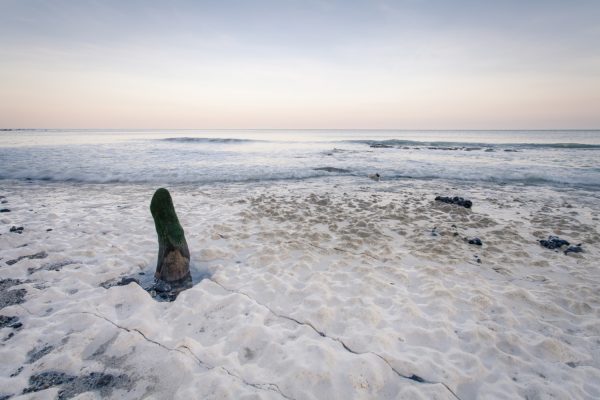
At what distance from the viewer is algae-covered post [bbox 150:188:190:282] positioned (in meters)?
4.84

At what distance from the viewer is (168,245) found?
16.1ft

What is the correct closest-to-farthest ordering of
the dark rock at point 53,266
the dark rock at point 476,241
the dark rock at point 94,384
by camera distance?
the dark rock at point 94,384, the dark rock at point 53,266, the dark rock at point 476,241

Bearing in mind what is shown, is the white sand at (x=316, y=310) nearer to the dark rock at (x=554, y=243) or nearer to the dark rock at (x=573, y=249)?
the dark rock at (x=573, y=249)

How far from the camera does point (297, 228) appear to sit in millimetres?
7434

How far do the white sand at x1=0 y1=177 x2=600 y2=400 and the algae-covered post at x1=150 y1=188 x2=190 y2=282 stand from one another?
0.47 m

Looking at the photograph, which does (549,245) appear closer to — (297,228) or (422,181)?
(297,228)

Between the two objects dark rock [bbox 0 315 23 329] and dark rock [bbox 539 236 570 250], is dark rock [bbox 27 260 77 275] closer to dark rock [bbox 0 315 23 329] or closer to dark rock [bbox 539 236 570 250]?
dark rock [bbox 0 315 23 329]

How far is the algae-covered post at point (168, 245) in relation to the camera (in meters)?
4.84

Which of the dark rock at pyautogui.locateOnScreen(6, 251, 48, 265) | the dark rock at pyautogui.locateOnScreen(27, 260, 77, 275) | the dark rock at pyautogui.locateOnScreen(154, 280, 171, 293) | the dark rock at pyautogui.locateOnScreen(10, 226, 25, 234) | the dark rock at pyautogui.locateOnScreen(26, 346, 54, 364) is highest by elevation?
the dark rock at pyautogui.locateOnScreen(10, 226, 25, 234)

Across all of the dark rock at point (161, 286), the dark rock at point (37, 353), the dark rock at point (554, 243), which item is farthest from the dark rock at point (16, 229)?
the dark rock at point (554, 243)

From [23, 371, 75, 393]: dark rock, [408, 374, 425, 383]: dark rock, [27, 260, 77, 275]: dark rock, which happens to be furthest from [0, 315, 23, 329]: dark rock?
[408, 374, 425, 383]: dark rock

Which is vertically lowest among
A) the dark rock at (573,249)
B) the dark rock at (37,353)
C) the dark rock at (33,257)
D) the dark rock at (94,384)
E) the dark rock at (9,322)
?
the dark rock at (94,384)

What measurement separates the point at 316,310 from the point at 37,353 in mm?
3069

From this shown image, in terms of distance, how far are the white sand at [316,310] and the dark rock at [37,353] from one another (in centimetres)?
4
